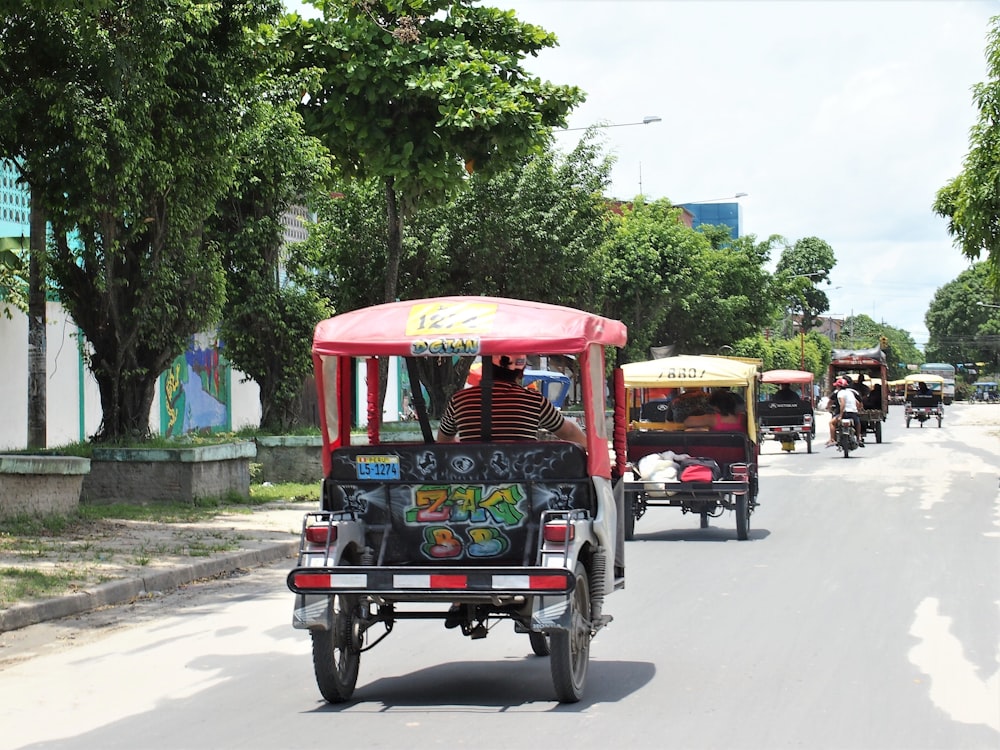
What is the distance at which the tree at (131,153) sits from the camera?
15.9 metres

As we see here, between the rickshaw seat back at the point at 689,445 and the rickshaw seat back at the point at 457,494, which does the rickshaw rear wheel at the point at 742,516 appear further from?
the rickshaw seat back at the point at 457,494

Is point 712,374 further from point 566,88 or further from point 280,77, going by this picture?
point 280,77

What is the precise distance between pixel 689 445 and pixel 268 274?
28.7ft

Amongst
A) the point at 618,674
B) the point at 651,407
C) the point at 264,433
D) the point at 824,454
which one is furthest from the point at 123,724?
the point at 824,454

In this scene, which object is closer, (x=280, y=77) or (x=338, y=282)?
(x=280, y=77)

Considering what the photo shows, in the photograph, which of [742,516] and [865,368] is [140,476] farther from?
[865,368]

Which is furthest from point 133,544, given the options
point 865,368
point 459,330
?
point 865,368

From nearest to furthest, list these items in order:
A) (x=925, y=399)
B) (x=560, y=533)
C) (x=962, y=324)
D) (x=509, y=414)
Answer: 1. (x=560, y=533)
2. (x=509, y=414)
3. (x=925, y=399)
4. (x=962, y=324)

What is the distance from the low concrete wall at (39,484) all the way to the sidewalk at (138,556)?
0.51 metres

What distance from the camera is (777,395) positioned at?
37719mm

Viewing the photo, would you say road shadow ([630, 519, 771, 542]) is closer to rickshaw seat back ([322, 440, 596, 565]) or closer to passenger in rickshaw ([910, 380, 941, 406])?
rickshaw seat back ([322, 440, 596, 565])

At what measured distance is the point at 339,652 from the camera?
7.55 metres

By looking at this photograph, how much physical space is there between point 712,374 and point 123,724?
36.0 ft

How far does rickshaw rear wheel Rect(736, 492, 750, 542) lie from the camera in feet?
52.5
